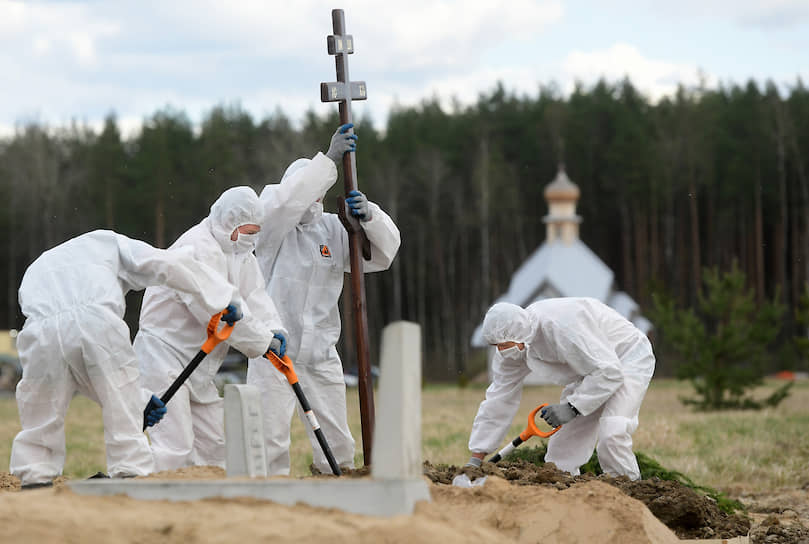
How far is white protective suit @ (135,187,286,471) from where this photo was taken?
23.1ft

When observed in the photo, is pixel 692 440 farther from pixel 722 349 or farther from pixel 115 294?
pixel 115 294

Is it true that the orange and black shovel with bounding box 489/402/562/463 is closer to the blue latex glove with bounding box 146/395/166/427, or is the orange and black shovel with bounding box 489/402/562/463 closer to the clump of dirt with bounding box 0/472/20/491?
the blue latex glove with bounding box 146/395/166/427

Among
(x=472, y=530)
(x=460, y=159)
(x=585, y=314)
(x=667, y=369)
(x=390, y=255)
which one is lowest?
(x=667, y=369)

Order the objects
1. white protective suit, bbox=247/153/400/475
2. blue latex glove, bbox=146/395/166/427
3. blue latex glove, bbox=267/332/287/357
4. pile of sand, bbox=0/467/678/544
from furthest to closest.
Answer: white protective suit, bbox=247/153/400/475 < blue latex glove, bbox=267/332/287/357 < blue latex glove, bbox=146/395/166/427 < pile of sand, bbox=0/467/678/544

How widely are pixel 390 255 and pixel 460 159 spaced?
38965mm

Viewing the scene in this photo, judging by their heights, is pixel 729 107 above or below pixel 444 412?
above

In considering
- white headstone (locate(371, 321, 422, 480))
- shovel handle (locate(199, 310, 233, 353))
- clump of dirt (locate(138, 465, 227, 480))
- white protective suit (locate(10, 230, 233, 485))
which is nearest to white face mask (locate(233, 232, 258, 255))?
shovel handle (locate(199, 310, 233, 353))

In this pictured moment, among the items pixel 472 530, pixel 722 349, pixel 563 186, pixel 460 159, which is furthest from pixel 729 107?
pixel 472 530

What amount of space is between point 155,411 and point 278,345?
3.08 feet

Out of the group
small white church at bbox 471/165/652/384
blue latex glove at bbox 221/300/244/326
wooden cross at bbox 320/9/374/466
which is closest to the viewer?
blue latex glove at bbox 221/300/244/326

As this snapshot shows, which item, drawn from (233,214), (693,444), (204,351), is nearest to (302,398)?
(204,351)

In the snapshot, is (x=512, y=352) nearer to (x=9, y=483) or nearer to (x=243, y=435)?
(x=243, y=435)

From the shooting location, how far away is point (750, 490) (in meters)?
9.87

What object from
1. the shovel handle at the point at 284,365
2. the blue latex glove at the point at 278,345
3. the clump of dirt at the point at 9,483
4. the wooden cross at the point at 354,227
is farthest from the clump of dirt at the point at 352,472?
the clump of dirt at the point at 9,483
